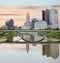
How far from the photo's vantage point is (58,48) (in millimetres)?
1896

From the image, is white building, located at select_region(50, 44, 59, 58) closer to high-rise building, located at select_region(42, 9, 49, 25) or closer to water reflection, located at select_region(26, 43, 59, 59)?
water reflection, located at select_region(26, 43, 59, 59)

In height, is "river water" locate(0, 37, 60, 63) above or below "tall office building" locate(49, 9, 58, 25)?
below

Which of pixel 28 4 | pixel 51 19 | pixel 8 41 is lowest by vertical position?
pixel 8 41

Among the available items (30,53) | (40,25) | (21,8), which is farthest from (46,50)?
(21,8)

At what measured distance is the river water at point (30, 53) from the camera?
184 cm

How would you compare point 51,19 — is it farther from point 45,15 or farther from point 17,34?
point 17,34

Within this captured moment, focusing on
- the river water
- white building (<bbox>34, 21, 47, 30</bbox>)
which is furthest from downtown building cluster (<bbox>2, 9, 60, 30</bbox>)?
the river water

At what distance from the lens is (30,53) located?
1.88 m

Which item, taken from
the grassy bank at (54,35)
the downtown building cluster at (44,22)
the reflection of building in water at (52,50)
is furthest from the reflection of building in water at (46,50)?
the downtown building cluster at (44,22)

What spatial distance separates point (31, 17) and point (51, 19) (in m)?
0.29

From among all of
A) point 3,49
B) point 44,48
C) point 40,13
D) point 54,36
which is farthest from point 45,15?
point 3,49

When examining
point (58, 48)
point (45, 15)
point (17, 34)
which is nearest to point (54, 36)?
point (58, 48)

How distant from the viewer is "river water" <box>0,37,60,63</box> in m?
1.84

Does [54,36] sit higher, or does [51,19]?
[51,19]
